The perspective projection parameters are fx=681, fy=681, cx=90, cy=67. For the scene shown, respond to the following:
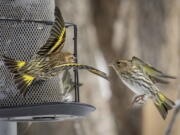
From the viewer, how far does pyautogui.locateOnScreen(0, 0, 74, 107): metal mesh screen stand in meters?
6.38

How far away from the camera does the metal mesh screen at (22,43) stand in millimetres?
6375

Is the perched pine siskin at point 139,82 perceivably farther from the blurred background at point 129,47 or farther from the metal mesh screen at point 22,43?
the blurred background at point 129,47

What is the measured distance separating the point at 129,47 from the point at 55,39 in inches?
215

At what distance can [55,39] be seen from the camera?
6250mm

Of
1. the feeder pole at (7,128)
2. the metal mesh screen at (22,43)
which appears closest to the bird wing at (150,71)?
the metal mesh screen at (22,43)

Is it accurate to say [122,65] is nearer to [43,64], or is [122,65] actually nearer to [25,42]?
[25,42]

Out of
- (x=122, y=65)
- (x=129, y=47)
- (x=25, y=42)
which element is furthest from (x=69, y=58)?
(x=129, y=47)

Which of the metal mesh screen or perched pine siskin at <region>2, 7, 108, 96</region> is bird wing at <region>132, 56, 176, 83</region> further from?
perched pine siskin at <region>2, 7, 108, 96</region>

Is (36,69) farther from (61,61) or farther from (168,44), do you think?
(168,44)

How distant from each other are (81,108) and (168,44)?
6.04 meters

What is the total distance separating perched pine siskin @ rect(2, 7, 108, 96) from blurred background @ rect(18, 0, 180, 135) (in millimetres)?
4760

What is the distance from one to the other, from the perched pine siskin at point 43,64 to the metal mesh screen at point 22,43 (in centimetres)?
23

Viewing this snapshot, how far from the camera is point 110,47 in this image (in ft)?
38.0

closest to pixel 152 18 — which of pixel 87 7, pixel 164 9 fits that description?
pixel 164 9
